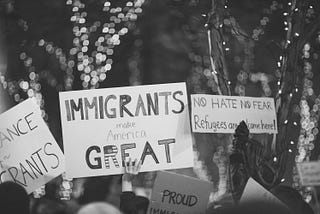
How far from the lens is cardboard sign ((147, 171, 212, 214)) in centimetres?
297

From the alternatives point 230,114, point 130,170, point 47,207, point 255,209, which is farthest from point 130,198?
point 255,209

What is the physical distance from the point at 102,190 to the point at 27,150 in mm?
538

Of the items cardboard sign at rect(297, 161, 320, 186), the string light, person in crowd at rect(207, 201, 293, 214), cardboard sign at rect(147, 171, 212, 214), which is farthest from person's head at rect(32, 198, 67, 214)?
person in crowd at rect(207, 201, 293, 214)

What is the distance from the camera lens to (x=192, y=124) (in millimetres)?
3104

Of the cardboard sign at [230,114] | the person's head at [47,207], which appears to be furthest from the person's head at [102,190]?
the cardboard sign at [230,114]

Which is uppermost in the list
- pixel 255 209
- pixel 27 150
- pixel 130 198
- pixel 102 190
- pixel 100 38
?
pixel 100 38

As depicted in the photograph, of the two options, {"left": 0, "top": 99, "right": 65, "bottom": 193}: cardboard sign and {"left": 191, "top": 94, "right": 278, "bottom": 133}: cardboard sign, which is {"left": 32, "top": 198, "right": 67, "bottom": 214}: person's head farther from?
{"left": 191, "top": 94, "right": 278, "bottom": 133}: cardboard sign

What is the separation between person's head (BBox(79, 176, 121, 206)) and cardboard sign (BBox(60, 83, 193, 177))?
347 millimetres

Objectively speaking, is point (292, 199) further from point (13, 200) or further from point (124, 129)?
point (13, 200)

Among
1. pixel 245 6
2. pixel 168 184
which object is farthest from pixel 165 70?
pixel 168 184

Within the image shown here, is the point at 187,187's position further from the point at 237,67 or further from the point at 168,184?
the point at 237,67

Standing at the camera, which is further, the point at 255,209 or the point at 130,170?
the point at 130,170

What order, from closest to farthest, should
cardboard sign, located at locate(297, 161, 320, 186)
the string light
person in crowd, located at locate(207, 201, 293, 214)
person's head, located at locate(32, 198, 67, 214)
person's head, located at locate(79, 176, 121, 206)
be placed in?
1. person in crowd, located at locate(207, 201, 293, 214)
2. person's head, located at locate(32, 198, 67, 214)
3. cardboard sign, located at locate(297, 161, 320, 186)
4. person's head, located at locate(79, 176, 121, 206)
5. the string light

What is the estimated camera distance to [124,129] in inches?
121
